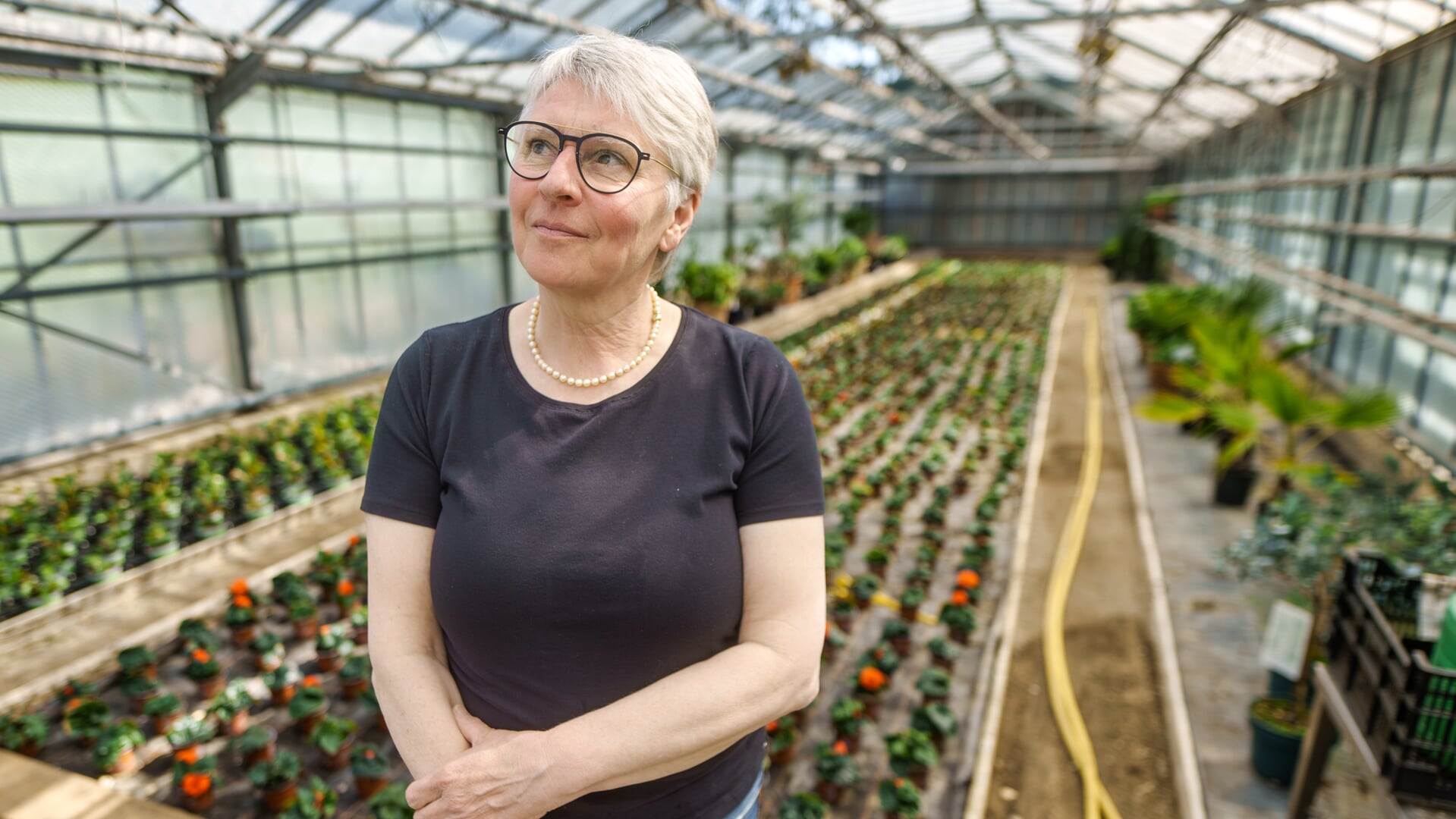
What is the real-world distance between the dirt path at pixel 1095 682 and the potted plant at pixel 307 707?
2.58 meters

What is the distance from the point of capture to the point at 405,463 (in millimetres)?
1004

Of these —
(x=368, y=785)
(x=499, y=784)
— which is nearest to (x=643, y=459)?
(x=499, y=784)

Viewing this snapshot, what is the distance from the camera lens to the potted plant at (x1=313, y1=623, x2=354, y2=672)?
3.47 meters

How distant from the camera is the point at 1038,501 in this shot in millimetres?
5953

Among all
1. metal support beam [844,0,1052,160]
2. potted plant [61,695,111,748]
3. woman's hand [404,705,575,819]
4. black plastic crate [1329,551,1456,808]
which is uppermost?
metal support beam [844,0,1052,160]

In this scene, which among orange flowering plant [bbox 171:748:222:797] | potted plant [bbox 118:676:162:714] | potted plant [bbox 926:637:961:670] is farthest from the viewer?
potted plant [bbox 926:637:961:670]

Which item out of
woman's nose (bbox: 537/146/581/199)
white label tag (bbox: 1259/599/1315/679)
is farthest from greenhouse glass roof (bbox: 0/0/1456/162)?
white label tag (bbox: 1259/599/1315/679)

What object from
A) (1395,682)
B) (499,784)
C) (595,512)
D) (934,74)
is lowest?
(1395,682)

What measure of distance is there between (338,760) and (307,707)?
241 millimetres

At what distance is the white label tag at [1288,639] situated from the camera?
3.00 meters

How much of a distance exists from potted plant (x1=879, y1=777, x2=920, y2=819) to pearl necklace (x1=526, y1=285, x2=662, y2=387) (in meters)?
2.23

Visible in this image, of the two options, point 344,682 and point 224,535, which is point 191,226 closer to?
point 224,535

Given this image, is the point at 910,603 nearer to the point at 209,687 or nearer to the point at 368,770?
the point at 368,770

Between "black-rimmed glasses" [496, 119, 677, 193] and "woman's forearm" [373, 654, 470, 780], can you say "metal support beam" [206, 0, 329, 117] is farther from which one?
"woman's forearm" [373, 654, 470, 780]
